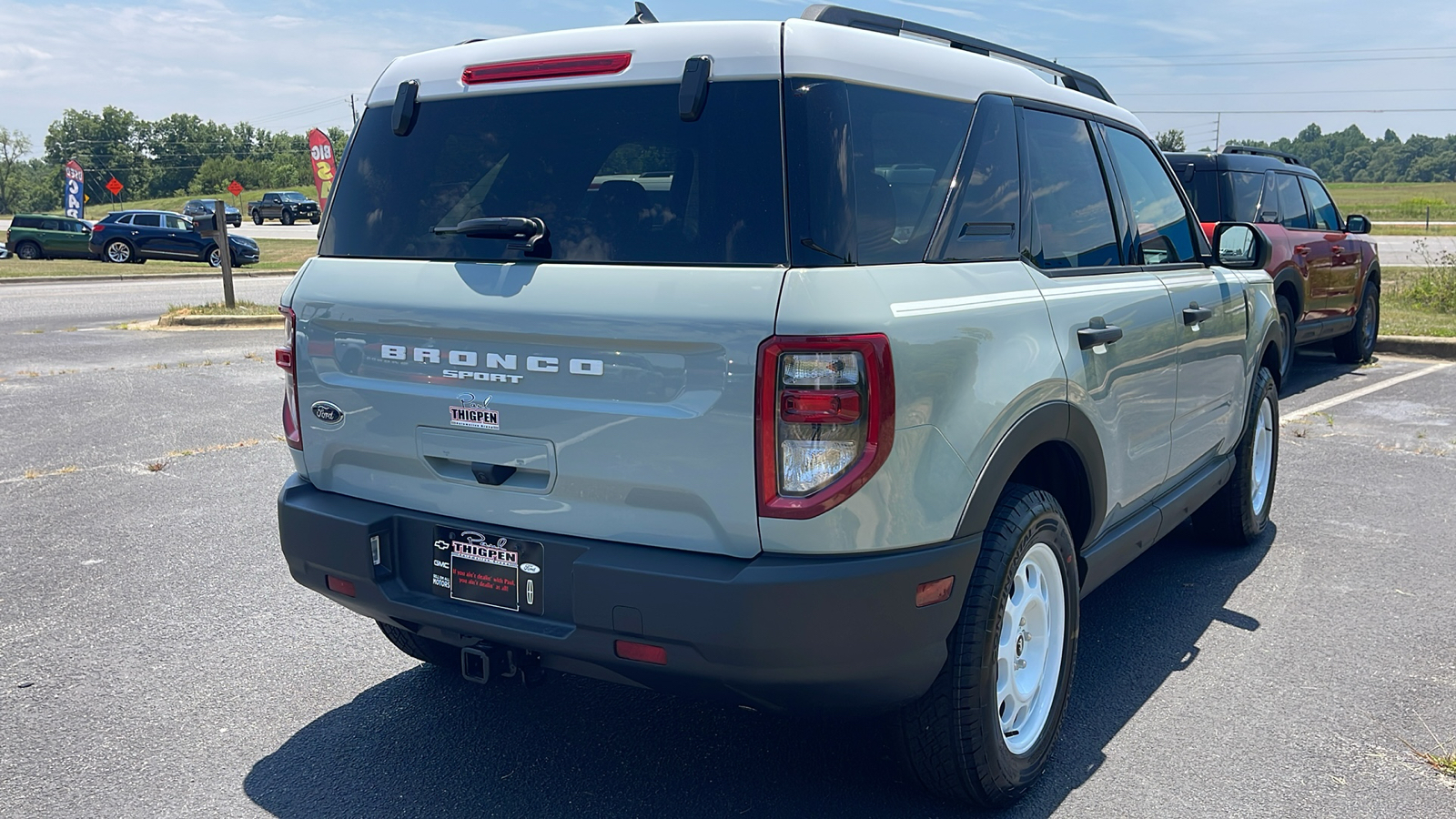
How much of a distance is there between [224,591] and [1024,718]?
10.9 feet

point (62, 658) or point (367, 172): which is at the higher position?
point (367, 172)

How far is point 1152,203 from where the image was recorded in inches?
172

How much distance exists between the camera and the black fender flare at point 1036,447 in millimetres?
2738

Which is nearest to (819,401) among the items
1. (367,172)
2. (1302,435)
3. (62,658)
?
(367,172)

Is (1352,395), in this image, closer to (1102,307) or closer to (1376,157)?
(1102,307)

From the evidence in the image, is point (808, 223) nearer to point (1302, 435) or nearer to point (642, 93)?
point (642, 93)

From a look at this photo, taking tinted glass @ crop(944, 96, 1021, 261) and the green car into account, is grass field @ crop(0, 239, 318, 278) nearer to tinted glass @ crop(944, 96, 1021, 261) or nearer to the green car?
the green car

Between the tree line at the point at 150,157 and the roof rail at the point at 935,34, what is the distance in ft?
399

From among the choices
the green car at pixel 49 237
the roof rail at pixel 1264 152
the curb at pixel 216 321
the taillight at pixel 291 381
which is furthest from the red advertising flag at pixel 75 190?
the taillight at pixel 291 381

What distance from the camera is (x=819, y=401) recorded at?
2.42m

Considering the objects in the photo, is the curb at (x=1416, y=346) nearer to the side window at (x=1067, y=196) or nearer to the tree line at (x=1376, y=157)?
the side window at (x=1067, y=196)

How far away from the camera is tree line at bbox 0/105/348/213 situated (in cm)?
11800

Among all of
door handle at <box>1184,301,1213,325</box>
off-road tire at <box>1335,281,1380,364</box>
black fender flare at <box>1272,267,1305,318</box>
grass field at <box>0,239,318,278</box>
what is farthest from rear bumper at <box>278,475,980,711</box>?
grass field at <box>0,239,318,278</box>

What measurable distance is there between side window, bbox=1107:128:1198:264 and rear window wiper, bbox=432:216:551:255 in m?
2.29
